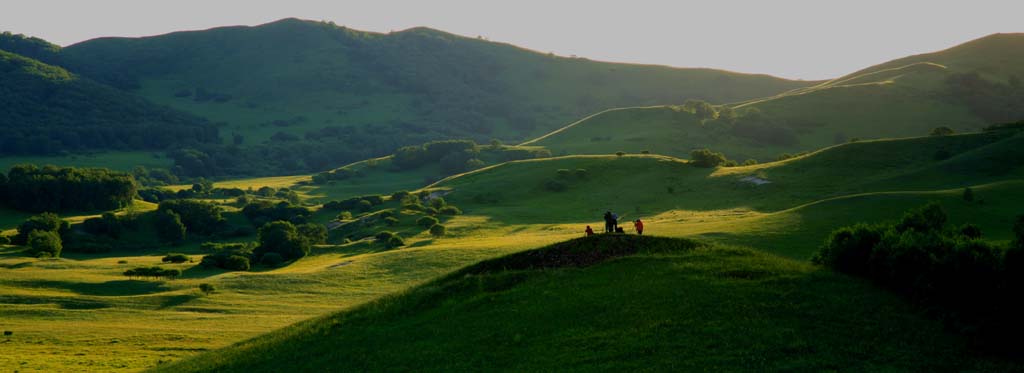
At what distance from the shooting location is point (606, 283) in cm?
3073

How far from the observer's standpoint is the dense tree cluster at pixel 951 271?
21562 millimetres

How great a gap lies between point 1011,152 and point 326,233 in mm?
98914

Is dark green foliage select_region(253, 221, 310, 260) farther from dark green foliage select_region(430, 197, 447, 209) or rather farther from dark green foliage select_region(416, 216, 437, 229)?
dark green foliage select_region(430, 197, 447, 209)

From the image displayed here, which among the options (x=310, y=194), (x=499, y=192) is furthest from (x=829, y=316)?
(x=310, y=194)

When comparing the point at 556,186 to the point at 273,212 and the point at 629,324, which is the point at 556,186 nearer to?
the point at 273,212

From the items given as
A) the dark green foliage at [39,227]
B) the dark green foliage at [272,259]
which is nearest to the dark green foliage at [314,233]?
the dark green foliage at [272,259]

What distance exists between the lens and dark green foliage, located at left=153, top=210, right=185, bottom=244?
117 m

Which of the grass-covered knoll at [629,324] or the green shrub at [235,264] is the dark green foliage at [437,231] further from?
the grass-covered knoll at [629,324]

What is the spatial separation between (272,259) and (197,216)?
178 ft

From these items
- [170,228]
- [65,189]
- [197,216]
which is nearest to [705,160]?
[197,216]

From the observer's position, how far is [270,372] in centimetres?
2878

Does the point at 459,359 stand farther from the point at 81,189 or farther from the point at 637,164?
the point at 81,189

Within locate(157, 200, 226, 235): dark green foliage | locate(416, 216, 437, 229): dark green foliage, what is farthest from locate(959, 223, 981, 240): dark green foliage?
locate(157, 200, 226, 235): dark green foliage

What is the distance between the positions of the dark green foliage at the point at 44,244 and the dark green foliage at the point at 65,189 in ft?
149
